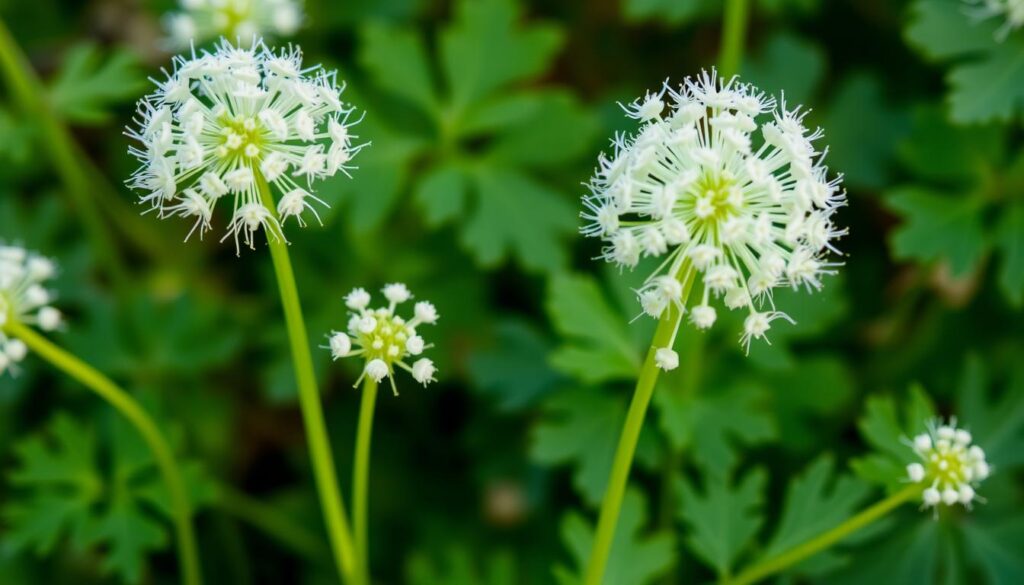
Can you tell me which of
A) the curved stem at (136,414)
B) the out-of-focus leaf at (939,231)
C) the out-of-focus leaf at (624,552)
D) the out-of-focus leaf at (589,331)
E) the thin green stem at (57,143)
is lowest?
the out-of-focus leaf at (624,552)

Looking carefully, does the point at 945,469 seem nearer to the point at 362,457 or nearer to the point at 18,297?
the point at 362,457

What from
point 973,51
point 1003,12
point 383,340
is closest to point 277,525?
point 383,340

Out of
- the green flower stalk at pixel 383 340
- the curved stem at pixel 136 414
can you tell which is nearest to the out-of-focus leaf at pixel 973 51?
the green flower stalk at pixel 383 340

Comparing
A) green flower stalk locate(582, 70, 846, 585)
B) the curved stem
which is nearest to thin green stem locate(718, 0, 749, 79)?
green flower stalk locate(582, 70, 846, 585)

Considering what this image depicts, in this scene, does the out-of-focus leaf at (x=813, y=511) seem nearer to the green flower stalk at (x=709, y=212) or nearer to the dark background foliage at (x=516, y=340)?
the dark background foliage at (x=516, y=340)

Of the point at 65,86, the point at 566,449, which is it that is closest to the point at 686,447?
the point at 566,449

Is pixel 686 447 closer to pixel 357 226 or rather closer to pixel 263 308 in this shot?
pixel 357 226
